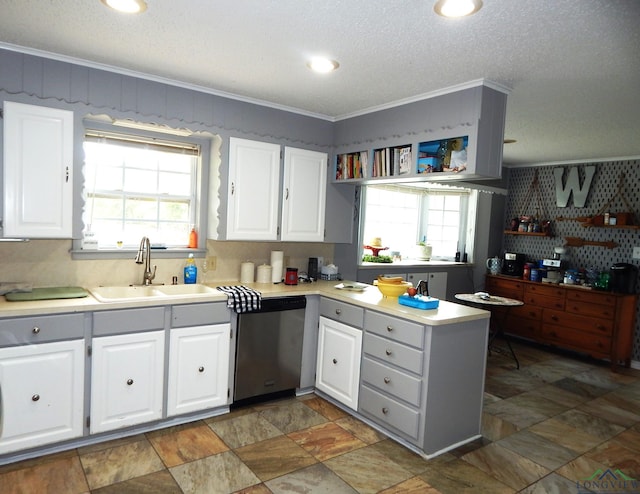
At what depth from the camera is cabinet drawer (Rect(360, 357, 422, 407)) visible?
271cm

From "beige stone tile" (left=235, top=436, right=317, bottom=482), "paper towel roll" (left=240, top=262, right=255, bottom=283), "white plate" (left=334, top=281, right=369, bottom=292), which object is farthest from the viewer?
"paper towel roll" (left=240, top=262, right=255, bottom=283)

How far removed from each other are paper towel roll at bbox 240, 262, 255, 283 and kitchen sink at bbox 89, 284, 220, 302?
0.38m

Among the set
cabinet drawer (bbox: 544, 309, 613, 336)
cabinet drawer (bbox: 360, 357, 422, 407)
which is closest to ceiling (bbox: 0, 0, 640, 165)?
cabinet drawer (bbox: 360, 357, 422, 407)

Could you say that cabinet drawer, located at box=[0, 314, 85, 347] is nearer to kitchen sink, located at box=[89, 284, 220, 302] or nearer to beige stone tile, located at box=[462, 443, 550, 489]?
kitchen sink, located at box=[89, 284, 220, 302]

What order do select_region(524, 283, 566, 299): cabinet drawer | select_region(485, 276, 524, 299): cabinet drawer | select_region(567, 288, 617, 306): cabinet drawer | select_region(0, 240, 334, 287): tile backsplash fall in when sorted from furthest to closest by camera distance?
select_region(485, 276, 524, 299): cabinet drawer, select_region(524, 283, 566, 299): cabinet drawer, select_region(567, 288, 617, 306): cabinet drawer, select_region(0, 240, 334, 287): tile backsplash

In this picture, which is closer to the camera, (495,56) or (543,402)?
(495,56)

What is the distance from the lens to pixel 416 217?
6020 millimetres

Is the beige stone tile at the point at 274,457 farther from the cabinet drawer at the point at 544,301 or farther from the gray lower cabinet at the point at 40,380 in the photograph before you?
the cabinet drawer at the point at 544,301

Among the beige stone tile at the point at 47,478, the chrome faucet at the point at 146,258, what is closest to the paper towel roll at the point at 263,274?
the chrome faucet at the point at 146,258

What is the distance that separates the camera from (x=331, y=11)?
1.95m

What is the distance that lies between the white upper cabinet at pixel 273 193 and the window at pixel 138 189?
41 cm

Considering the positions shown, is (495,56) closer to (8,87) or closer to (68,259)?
(8,87)

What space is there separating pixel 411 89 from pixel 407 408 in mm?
2096

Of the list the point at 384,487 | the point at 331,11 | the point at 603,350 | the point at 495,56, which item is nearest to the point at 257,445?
the point at 384,487
